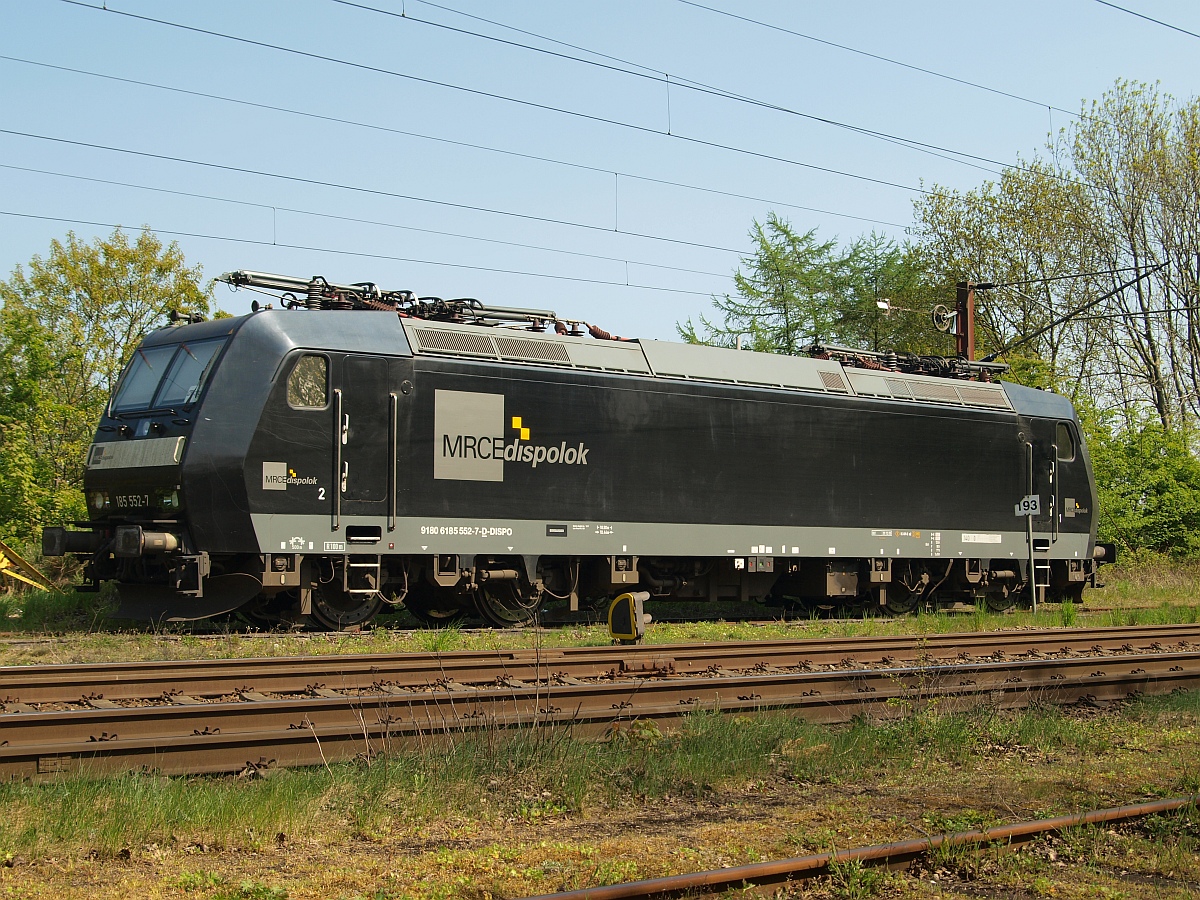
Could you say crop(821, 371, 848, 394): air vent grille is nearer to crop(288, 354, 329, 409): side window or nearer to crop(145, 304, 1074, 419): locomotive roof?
crop(145, 304, 1074, 419): locomotive roof

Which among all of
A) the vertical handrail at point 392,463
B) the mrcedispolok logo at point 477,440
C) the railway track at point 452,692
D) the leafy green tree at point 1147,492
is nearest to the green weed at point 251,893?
the railway track at point 452,692

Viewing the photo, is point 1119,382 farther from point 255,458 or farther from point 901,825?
point 901,825

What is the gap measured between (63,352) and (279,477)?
14.0 meters

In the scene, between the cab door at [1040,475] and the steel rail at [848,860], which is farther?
the cab door at [1040,475]

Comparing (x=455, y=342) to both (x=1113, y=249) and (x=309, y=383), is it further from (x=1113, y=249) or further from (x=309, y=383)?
(x=1113, y=249)

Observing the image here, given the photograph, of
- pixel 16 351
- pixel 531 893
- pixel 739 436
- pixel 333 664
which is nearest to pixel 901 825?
pixel 531 893

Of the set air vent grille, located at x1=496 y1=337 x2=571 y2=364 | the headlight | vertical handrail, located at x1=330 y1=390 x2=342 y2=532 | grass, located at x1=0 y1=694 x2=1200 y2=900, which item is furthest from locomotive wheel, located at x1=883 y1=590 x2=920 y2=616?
the headlight

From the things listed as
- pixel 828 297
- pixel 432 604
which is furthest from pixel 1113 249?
pixel 432 604

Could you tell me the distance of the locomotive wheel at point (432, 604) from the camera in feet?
49.6

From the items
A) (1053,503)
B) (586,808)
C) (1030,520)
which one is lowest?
(586,808)

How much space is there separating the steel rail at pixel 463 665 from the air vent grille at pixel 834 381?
4811 millimetres

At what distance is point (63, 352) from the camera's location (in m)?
24.2

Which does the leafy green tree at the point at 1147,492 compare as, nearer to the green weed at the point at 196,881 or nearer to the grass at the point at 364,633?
the grass at the point at 364,633

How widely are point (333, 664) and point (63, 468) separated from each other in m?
14.3
